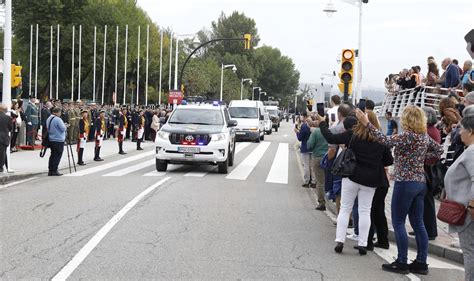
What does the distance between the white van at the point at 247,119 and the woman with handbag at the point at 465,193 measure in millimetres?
31094

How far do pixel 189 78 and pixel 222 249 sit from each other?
201 ft

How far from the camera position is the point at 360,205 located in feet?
26.5

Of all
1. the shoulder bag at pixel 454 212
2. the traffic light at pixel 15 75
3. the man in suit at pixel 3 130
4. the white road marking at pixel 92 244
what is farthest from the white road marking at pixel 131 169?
the shoulder bag at pixel 454 212

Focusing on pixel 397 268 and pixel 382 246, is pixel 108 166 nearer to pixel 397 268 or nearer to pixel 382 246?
pixel 382 246

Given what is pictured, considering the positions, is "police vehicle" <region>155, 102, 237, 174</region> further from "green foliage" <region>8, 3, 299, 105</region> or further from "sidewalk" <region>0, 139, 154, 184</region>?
"green foliage" <region>8, 3, 299, 105</region>

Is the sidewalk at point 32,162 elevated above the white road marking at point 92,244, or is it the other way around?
the white road marking at point 92,244

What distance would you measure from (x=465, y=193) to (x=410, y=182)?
6.00 feet

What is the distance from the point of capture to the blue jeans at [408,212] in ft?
23.5

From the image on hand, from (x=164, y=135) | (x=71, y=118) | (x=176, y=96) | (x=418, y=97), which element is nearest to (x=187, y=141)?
(x=164, y=135)

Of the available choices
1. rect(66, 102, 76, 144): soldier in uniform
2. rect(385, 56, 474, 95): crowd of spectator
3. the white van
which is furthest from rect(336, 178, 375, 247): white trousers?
the white van

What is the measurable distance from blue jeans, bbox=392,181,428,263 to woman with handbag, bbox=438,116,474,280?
67.8 inches

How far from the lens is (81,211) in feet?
34.1

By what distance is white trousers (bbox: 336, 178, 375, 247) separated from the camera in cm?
802

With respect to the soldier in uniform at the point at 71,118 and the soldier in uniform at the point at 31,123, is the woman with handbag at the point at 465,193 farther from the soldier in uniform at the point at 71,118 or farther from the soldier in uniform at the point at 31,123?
the soldier in uniform at the point at 71,118
